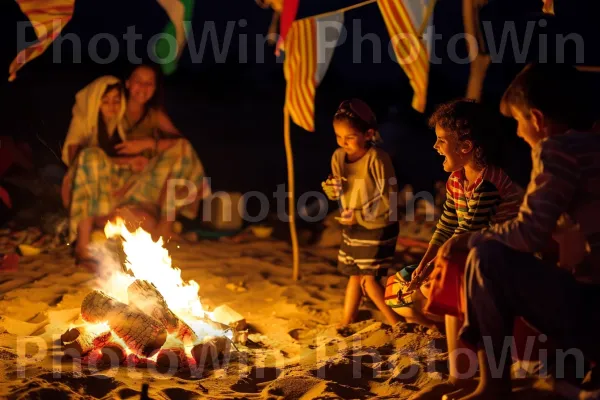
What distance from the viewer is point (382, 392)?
132 inches

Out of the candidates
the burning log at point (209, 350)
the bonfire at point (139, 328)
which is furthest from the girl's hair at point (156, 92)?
the burning log at point (209, 350)

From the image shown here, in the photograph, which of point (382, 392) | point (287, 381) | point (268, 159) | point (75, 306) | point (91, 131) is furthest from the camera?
point (268, 159)

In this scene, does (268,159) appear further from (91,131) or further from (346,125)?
(346,125)

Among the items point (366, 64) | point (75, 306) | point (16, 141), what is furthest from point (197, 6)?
point (75, 306)

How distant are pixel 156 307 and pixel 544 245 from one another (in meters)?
2.66

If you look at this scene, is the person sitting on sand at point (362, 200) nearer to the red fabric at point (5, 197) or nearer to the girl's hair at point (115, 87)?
the girl's hair at point (115, 87)

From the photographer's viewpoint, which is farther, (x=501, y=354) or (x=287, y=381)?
(x=287, y=381)

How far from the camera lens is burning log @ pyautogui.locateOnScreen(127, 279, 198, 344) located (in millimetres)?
4141

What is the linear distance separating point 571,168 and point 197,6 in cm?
1789

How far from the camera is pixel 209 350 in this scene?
407cm

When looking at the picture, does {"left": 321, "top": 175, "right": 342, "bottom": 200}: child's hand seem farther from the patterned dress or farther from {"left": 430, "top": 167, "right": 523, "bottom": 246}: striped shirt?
the patterned dress

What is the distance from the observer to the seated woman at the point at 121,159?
656 centimetres

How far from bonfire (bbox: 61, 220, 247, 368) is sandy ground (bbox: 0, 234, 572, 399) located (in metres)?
0.12

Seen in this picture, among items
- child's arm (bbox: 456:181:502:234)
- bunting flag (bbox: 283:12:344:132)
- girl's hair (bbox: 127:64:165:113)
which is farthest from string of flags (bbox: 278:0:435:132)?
child's arm (bbox: 456:181:502:234)
